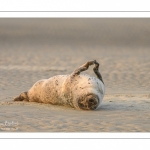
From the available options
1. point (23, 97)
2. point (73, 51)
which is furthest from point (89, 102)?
point (73, 51)

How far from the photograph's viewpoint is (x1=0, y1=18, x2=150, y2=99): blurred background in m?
13.6

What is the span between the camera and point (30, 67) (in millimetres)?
16375

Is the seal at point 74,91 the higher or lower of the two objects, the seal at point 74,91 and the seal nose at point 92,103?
the higher

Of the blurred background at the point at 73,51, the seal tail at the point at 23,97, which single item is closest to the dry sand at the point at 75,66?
the blurred background at the point at 73,51

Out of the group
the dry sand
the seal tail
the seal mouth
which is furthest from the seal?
the seal tail

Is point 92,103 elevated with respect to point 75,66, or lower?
lower

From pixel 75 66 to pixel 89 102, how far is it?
360 inches

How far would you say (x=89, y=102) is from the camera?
802 cm

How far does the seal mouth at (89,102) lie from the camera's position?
7.93m

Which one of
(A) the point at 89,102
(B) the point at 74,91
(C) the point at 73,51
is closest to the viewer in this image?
(A) the point at 89,102

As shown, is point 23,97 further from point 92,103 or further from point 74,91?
point 92,103

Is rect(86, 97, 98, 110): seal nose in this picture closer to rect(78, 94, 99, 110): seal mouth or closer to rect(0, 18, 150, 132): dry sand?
rect(78, 94, 99, 110): seal mouth

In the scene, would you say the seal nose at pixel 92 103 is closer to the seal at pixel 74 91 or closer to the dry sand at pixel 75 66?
the seal at pixel 74 91
